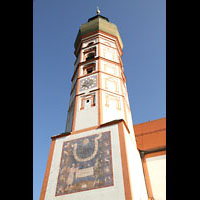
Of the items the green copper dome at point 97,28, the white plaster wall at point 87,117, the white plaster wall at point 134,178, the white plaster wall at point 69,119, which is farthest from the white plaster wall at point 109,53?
the white plaster wall at point 134,178

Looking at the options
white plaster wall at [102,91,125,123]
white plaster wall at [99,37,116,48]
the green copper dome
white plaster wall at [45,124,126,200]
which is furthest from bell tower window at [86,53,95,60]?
white plaster wall at [45,124,126,200]

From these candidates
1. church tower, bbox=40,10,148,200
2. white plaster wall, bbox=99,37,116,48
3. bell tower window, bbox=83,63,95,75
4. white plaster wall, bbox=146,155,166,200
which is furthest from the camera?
white plaster wall, bbox=99,37,116,48

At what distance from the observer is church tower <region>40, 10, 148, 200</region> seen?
6.78 metres

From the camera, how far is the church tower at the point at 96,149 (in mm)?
6777

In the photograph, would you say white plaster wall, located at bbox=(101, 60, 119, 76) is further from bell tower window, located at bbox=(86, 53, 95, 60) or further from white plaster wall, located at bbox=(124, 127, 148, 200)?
white plaster wall, located at bbox=(124, 127, 148, 200)

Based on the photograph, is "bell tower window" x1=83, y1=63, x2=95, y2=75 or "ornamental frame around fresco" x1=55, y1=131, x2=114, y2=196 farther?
"bell tower window" x1=83, y1=63, x2=95, y2=75

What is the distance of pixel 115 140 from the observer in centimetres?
793

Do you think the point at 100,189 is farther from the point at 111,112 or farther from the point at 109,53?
the point at 109,53

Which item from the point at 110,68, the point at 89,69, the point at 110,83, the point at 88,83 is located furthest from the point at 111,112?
the point at 89,69

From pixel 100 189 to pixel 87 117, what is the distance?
143 inches

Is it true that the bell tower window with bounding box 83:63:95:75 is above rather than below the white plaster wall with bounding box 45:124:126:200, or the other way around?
above

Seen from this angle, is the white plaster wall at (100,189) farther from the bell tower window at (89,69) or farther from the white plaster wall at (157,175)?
the bell tower window at (89,69)

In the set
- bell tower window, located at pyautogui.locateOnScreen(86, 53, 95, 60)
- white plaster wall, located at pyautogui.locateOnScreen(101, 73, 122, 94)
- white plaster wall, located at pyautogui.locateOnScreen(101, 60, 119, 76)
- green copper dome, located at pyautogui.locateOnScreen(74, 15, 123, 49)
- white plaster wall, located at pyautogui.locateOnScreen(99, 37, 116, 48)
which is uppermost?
green copper dome, located at pyautogui.locateOnScreen(74, 15, 123, 49)
